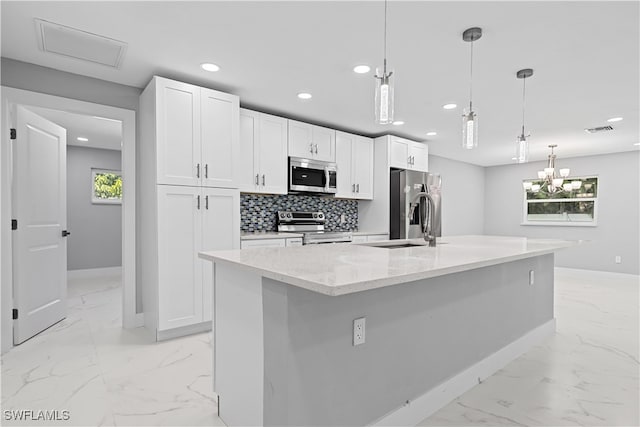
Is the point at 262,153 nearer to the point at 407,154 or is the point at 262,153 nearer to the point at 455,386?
the point at 407,154

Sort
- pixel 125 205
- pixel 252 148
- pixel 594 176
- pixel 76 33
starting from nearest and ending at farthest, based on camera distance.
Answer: pixel 76 33 < pixel 125 205 < pixel 252 148 < pixel 594 176

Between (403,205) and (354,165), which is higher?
(354,165)

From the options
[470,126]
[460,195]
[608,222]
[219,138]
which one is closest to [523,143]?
[470,126]

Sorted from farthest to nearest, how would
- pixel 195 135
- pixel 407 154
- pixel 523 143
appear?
pixel 407 154
pixel 195 135
pixel 523 143

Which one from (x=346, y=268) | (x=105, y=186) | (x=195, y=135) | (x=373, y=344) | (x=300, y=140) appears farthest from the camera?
(x=105, y=186)

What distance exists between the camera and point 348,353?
4.91ft

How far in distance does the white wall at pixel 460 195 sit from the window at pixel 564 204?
0.93 m

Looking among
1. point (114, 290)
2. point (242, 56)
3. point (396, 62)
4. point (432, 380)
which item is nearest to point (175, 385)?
point (432, 380)

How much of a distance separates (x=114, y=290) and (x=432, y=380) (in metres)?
4.49

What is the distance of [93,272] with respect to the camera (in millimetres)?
5684

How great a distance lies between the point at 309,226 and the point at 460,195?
4.25m

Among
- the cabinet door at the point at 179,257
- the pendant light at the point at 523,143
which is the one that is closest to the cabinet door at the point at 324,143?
the cabinet door at the point at 179,257

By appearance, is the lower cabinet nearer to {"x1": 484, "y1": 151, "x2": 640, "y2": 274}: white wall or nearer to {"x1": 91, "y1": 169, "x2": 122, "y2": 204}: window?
{"x1": 91, "y1": 169, "x2": 122, "y2": 204}: window

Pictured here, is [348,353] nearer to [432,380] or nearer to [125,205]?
[432,380]
